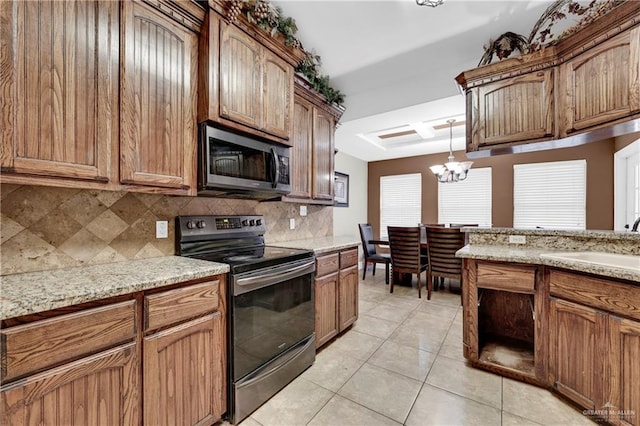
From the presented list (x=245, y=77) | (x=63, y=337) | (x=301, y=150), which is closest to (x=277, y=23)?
(x=245, y=77)

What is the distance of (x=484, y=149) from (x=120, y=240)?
114 inches

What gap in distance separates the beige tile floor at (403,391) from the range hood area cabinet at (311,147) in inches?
58.1

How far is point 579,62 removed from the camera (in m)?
1.96

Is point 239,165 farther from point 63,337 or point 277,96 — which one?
point 63,337

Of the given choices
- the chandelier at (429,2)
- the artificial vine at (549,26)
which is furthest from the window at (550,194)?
the chandelier at (429,2)

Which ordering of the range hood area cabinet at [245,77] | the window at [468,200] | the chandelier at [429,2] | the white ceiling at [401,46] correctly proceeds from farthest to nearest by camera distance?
the window at [468,200] < the white ceiling at [401,46] < the chandelier at [429,2] < the range hood area cabinet at [245,77]

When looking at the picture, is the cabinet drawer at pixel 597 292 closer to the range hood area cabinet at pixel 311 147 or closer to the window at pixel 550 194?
the range hood area cabinet at pixel 311 147

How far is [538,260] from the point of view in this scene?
1.85 metres

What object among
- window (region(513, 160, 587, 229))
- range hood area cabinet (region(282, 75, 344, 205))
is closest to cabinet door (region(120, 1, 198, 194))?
range hood area cabinet (region(282, 75, 344, 205))

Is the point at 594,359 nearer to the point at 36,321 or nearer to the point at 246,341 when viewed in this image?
the point at 246,341

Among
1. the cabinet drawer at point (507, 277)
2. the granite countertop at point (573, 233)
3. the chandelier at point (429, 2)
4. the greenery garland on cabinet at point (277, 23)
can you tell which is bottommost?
the cabinet drawer at point (507, 277)

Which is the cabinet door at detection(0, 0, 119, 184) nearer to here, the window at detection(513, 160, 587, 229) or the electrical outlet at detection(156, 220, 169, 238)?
the electrical outlet at detection(156, 220, 169, 238)

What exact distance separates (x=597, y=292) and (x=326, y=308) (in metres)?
1.81

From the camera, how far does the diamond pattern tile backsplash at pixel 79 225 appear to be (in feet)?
4.33
